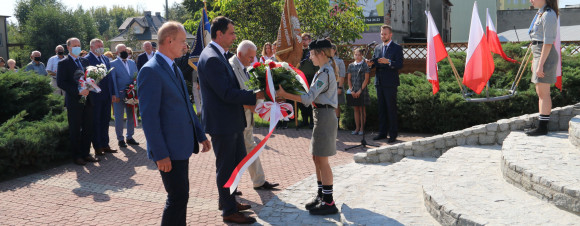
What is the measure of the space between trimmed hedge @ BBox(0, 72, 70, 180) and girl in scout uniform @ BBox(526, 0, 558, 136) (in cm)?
794

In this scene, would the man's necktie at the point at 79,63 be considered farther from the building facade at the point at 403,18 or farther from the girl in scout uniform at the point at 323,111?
the building facade at the point at 403,18

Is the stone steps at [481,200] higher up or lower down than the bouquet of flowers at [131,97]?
lower down

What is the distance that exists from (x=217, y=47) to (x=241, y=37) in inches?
466

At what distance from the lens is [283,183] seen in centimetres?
725

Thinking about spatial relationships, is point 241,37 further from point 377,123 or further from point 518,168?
point 518,168

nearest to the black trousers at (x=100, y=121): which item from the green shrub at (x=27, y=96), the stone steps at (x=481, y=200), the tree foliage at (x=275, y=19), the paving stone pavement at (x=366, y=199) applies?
the green shrub at (x=27, y=96)

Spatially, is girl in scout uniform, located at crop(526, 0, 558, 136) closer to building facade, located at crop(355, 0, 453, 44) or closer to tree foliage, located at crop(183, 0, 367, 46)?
tree foliage, located at crop(183, 0, 367, 46)

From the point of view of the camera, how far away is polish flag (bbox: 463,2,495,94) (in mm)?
7766

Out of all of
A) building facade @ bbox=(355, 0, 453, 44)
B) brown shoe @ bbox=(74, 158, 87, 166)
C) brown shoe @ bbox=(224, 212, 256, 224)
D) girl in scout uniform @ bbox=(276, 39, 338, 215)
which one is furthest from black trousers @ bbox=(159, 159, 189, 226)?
building facade @ bbox=(355, 0, 453, 44)

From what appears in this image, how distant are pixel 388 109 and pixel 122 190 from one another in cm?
558

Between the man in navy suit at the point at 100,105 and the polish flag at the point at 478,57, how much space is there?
22.0 ft

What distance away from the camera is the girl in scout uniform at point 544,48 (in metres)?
6.55

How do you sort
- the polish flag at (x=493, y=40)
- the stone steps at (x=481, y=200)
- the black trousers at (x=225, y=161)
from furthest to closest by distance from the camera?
the polish flag at (x=493, y=40) → the black trousers at (x=225, y=161) → the stone steps at (x=481, y=200)

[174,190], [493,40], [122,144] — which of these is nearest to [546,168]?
[493,40]
